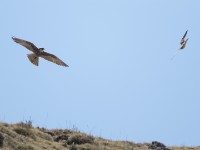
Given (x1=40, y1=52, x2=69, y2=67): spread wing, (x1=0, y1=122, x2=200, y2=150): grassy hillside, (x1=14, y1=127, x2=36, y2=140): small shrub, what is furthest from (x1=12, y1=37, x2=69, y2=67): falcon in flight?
(x1=14, y1=127, x2=36, y2=140): small shrub

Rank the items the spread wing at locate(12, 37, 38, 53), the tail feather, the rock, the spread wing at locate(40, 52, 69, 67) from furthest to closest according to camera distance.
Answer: the rock, the spread wing at locate(40, 52, 69, 67), the spread wing at locate(12, 37, 38, 53), the tail feather

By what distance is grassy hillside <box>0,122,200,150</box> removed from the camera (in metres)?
21.0

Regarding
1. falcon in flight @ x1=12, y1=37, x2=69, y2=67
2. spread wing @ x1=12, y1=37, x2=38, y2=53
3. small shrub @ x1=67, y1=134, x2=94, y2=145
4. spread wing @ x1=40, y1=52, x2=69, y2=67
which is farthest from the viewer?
small shrub @ x1=67, y1=134, x2=94, y2=145

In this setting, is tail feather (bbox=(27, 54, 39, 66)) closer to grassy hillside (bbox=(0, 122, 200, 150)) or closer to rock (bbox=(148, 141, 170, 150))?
grassy hillside (bbox=(0, 122, 200, 150))

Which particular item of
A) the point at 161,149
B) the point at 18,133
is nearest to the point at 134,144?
the point at 161,149

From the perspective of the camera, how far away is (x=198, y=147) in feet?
110

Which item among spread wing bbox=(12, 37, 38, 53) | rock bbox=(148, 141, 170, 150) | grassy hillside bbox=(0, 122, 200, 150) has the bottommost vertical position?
grassy hillside bbox=(0, 122, 200, 150)

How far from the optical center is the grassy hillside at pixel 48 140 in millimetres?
21047

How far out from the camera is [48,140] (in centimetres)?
2445

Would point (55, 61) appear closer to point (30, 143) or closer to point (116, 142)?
point (30, 143)

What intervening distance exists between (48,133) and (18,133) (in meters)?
3.26

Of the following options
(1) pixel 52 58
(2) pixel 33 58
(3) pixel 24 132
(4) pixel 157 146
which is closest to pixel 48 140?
(3) pixel 24 132

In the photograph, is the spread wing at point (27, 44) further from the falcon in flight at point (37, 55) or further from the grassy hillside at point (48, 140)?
the grassy hillside at point (48, 140)

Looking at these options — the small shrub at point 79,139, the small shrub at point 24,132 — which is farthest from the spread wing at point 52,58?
the small shrub at point 79,139
